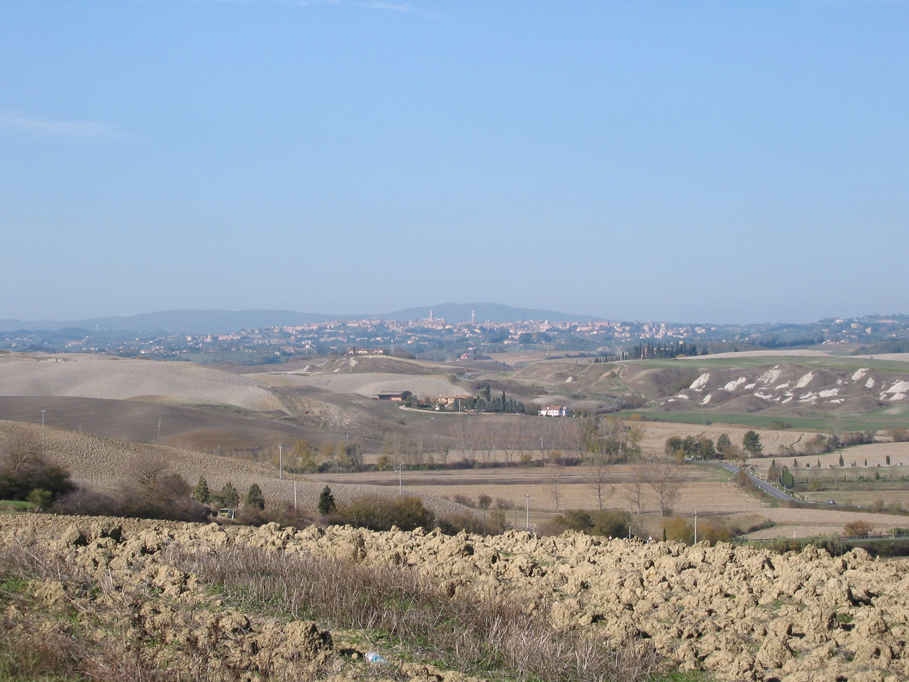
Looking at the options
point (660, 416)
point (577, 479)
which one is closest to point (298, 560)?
point (577, 479)

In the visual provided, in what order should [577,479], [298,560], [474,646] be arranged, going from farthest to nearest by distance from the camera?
[577,479] → [298,560] → [474,646]

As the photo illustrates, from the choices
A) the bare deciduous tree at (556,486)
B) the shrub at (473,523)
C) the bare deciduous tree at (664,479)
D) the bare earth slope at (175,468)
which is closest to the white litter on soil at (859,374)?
the bare deciduous tree at (664,479)

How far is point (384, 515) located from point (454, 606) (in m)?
19.5

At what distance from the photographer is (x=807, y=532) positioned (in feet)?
106

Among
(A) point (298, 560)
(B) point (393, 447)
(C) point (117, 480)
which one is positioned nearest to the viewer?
(A) point (298, 560)

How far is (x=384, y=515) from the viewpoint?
2877cm

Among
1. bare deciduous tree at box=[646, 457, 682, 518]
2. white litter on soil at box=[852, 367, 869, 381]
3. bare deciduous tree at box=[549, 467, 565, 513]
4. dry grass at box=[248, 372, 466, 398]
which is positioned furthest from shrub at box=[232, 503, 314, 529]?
white litter on soil at box=[852, 367, 869, 381]

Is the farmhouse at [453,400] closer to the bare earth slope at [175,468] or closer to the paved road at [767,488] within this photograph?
the paved road at [767,488]

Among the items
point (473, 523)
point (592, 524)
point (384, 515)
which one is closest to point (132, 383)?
point (384, 515)

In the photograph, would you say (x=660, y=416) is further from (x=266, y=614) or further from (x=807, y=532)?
(x=266, y=614)

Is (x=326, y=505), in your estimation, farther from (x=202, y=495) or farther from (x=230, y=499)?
(x=202, y=495)

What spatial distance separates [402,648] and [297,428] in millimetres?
64305

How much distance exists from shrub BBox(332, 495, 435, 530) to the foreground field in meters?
14.3

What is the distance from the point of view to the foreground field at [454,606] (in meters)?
7.63
